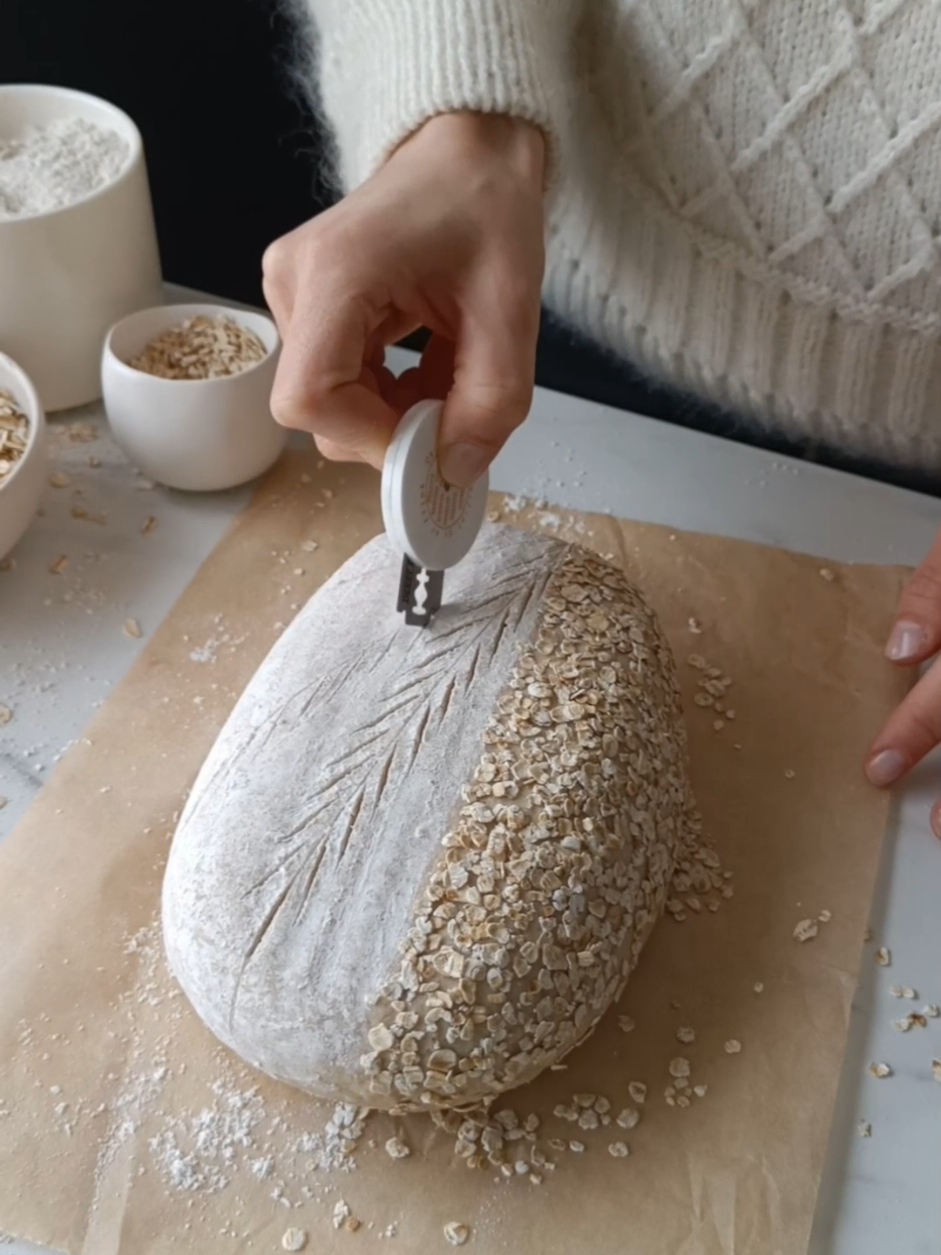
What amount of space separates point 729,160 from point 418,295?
14.3 inches

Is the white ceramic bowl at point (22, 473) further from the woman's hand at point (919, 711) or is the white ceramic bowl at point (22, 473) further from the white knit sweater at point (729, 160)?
the woman's hand at point (919, 711)

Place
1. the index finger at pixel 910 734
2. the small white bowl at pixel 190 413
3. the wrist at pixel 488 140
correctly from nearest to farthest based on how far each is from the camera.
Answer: the wrist at pixel 488 140
the index finger at pixel 910 734
the small white bowl at pixel 190 413

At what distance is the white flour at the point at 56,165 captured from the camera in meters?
1.16

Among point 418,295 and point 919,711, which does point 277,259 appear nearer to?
point 418,295

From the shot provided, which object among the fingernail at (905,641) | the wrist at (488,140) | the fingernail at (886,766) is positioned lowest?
the fingernail at (886,766)

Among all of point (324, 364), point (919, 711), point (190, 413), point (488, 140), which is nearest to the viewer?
point (324, 364)

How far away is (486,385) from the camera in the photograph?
77cm

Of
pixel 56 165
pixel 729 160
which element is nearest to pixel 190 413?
pixel 56 165

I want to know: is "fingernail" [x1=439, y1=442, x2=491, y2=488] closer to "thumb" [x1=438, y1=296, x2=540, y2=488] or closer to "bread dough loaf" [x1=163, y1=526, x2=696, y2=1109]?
"thumb" [x1=438, y1=296, x2=540, y2=488]

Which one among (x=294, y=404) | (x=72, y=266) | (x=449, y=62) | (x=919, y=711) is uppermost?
→ (x=449, y=62)

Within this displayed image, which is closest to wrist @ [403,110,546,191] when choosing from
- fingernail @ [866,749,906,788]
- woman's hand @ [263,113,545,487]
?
woman's hand @ [263,113,545,487]

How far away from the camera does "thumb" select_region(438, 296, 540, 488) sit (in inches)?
30.6

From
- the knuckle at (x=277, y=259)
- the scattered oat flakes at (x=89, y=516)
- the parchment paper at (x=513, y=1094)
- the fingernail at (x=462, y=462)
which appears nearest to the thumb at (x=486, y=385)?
the fingernail at (x=462, y=462)

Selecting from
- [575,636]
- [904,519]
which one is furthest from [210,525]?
[904,519]
